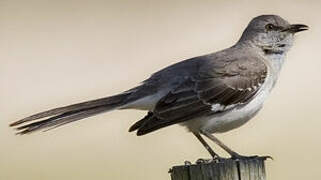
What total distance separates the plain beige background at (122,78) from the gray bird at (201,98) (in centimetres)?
178

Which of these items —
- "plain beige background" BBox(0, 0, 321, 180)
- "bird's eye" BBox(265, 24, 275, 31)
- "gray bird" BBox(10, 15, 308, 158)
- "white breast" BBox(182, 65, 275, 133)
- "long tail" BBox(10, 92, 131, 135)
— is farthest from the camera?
"plain beige background" BBox(0, 0, 321, 180)

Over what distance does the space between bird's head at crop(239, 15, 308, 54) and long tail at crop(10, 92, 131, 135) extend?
1187mm

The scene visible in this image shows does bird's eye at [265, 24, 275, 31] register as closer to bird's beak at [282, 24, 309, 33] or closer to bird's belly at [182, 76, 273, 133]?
bird's beak at [282, 24, 309, 33]

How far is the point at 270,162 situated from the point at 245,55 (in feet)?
7.07

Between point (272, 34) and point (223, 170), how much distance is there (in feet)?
8.04

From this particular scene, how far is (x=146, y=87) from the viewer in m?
8.84

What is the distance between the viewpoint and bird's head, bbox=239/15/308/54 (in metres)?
9.12

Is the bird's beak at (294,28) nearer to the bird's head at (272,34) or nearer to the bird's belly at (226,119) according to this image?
the bird's head at (272,34)

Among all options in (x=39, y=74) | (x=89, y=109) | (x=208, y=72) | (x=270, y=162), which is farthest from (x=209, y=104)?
(x=39, y=74)

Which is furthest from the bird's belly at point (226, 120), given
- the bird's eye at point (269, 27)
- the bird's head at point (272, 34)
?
the bird's eye at point (269, 27)

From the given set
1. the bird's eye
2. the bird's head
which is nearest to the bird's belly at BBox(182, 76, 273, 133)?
the bird's head

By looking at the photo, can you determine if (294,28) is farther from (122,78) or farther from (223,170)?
(122,78)

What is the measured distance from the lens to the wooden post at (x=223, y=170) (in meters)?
6.94

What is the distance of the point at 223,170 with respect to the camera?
6945 mm
